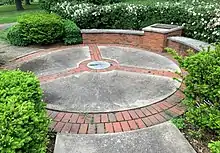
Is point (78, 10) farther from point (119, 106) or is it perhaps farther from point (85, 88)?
point (119, 106)

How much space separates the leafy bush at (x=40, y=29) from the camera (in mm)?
6335

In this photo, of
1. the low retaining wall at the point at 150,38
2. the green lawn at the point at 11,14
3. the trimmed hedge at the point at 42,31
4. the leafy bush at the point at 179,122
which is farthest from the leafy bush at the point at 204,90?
the green lawn at the point at 11,14

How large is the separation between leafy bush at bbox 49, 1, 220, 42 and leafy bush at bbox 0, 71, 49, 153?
186 inches

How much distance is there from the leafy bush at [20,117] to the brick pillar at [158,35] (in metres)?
4.25

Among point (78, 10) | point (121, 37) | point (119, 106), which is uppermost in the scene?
point (78, 10)

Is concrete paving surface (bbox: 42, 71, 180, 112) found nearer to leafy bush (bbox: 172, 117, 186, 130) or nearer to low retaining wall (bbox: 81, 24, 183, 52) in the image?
leafy bush (bbox: 172, 117, 186, 130)

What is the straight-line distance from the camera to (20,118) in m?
1.86

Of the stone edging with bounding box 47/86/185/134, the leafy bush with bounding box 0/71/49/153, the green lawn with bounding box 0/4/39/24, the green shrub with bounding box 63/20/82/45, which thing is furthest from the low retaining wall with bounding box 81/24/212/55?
the green lawn with bounding box 0/4/39/24

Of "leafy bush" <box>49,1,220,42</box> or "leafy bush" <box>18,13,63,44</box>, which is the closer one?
"leafy bush" <box>49,1,220,42</box>

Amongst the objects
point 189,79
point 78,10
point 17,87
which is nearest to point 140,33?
point 78,10

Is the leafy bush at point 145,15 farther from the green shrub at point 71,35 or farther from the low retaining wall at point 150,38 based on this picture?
the green shrub at point 71,35

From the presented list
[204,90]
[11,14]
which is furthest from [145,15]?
[11,14]

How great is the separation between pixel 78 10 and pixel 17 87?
210 inches

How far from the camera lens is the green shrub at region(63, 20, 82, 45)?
6648mm
